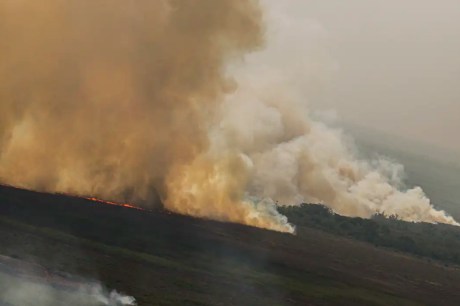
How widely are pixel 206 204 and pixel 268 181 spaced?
61.9m

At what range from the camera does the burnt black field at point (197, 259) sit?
59906 millimetres

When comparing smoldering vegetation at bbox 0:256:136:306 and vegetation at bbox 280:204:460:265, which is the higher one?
vegetation at bbox 280:204:460:265

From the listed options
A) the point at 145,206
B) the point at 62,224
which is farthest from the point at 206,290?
the point at 145,206

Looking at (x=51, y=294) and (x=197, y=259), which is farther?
(x=197, y=259)

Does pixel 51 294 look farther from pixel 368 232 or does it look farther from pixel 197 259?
pixel 368 232

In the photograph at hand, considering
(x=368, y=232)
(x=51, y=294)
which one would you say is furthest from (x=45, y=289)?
(x=368, y=232)

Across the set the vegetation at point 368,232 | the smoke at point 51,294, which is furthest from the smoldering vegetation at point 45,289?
the vegetation at point 368,232

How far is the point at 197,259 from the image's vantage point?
76500 millimetres

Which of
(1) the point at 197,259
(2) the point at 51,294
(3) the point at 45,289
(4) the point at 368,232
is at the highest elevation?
(4) the point at 368,232

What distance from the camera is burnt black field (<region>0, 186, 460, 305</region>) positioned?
59906mm

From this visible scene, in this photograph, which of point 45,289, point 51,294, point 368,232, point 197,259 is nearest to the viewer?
point 51,294

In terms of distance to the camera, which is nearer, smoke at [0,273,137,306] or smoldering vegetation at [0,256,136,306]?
smoke at [0,273,137,306]

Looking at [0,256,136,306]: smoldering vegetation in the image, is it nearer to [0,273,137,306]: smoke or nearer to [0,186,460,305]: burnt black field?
[0,273,137,306]: smoke

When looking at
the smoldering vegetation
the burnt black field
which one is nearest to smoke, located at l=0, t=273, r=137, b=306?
the smoldering vegetation
